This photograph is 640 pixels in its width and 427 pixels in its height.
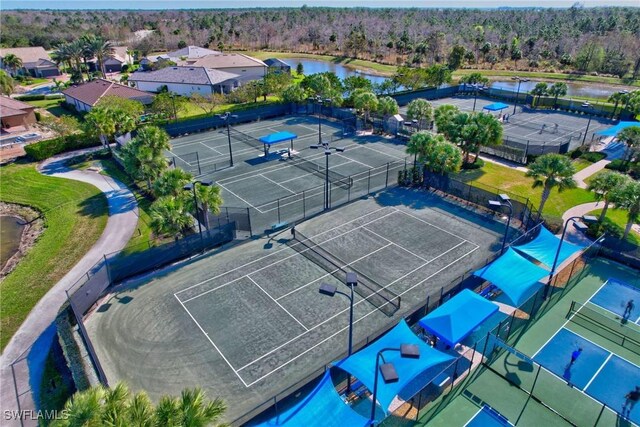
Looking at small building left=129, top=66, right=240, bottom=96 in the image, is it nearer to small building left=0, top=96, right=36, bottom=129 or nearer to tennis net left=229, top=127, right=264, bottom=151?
small building left=0, top=96, right=36, bottom=129

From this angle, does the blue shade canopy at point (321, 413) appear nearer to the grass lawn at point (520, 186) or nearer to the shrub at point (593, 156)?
the grass lawn at point (520, 186)

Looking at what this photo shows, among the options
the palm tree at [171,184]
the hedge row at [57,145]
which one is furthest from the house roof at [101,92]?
the palm tree at [171,184]

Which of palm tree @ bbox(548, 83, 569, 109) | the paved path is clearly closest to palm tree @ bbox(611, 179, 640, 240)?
the paved path

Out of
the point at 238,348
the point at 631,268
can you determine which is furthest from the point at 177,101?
the point at 631,268

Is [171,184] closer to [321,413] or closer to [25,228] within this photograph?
[25,228]

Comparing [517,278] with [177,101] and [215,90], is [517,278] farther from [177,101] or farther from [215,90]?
[215,90]
